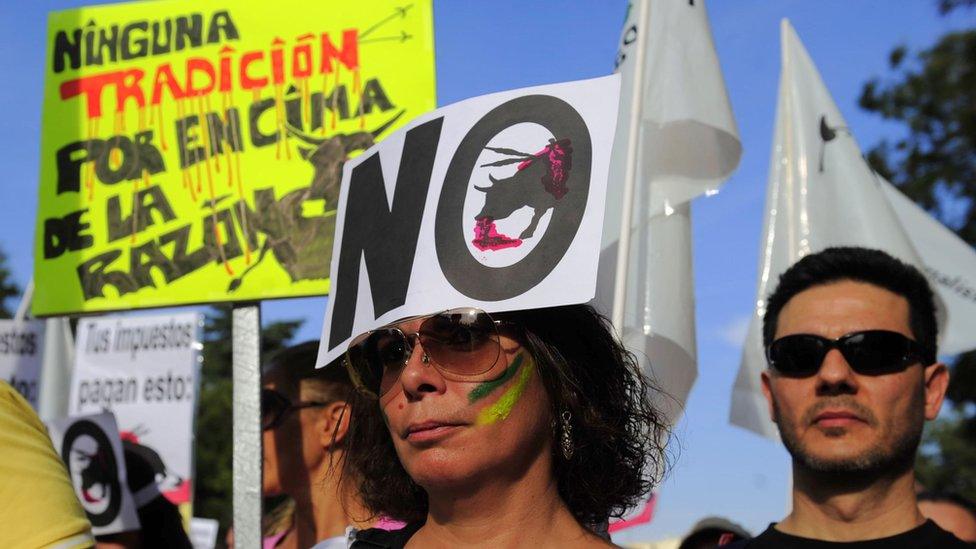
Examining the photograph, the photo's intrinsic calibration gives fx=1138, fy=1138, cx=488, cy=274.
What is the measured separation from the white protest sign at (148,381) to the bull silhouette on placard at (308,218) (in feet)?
7.84

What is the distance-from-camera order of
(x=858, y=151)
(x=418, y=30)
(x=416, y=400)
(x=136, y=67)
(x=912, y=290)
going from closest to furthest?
(x=416, y=400), (x=912, y=290), (x=418, y=30), (x=136, y=67), (x=858, y=151)

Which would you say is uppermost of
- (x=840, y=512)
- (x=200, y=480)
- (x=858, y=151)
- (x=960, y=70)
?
(x=960, y=70)

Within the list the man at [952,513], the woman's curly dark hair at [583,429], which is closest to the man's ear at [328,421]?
the woman's curly dark hair at [583,429]

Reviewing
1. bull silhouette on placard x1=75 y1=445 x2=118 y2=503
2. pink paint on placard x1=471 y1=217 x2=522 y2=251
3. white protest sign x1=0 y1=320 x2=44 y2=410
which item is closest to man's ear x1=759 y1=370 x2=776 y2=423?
pink paint on placard x1=471 y1=217 x2=522 y2=251

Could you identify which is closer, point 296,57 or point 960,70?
point 296,57

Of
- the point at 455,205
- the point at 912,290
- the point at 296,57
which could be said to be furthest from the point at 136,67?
the point at 912,290

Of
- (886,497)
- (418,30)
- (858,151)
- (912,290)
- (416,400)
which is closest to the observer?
(416,400)

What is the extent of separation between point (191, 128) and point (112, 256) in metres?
0.49

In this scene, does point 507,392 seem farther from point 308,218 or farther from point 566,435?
point 308,218

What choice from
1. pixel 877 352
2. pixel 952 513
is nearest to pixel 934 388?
pixel 877 352

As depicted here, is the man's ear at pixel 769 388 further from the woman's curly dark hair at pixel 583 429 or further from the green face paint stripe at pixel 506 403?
the green face paint stripe at pixel 506 403

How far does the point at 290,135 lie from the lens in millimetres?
3650

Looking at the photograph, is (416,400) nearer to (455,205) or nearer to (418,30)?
(455,205)

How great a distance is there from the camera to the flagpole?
326 centimetres
